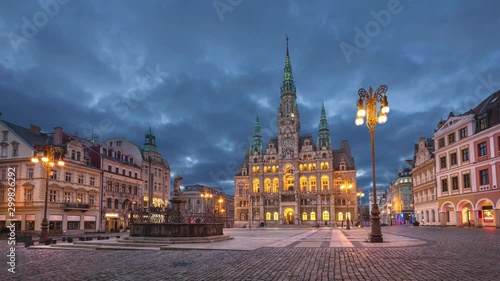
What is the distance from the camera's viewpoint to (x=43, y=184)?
49.4 m

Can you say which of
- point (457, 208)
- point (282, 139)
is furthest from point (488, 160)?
point (282, 139)

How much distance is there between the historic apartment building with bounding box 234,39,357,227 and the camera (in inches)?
3999

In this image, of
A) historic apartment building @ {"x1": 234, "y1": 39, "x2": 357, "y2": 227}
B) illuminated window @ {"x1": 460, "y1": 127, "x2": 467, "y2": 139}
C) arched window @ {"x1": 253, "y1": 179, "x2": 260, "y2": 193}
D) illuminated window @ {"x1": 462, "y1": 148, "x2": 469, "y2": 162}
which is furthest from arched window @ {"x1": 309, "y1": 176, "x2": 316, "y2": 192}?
illuminated window @ {"x1": 462, "y1": 148, "x2": 469, "y2": 162}

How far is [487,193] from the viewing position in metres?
44.4

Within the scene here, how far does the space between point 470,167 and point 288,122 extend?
2574 inches

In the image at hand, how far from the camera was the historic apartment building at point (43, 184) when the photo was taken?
49.1 m

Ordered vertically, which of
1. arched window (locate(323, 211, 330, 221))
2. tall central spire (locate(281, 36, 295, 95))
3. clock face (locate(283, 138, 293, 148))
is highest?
tall central spire (locate(281, 36, 295, 95))

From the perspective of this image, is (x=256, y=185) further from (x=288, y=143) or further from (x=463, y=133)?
(x=463, y=133)

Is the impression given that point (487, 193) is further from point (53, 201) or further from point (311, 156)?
point (311, 156)

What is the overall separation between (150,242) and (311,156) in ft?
282

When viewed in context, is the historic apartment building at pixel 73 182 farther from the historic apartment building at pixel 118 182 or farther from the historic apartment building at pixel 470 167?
the historic apartment building at pixel 470 167

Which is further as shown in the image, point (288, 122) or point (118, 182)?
point (288, 122)

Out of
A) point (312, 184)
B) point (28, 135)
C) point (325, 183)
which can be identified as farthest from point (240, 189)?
point (28, 135)

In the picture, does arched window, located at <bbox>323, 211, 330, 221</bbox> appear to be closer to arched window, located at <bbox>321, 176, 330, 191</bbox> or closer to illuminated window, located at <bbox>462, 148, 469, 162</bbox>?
arched window, located at <bbox>321, 176, 330, 191</bbox>
